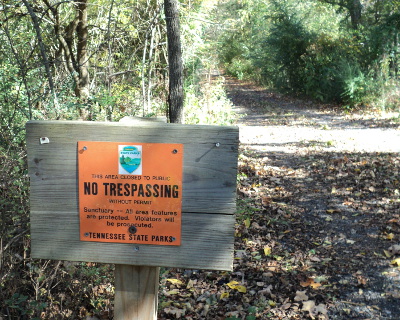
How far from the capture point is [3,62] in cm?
484

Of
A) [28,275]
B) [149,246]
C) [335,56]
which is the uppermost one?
[335,56]

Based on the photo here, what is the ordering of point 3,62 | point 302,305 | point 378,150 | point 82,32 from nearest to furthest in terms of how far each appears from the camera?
point 302,305 < point 3,62 < point 82,32 < point 378,150

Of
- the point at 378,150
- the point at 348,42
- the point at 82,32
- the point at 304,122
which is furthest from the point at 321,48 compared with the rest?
the point at 82,32

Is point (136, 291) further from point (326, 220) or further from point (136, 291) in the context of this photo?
point (326, 220)

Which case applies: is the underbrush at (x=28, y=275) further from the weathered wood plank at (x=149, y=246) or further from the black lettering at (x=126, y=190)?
the black lettering at (x=126, y=190)

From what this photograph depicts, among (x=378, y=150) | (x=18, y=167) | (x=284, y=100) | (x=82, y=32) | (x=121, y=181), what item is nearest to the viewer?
(x=121, y=181)

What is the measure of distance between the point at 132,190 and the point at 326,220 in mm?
4555

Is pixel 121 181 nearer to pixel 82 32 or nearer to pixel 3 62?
pixel 3 62

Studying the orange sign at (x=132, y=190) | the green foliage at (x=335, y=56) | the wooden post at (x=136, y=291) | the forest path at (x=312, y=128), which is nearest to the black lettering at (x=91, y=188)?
the orange sign at (x=132, y=190)

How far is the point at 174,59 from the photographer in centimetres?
650

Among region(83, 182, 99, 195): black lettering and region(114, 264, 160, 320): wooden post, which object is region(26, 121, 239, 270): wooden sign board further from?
region(114, 264, 160, 320): wooden post

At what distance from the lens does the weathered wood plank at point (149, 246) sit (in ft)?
6.67

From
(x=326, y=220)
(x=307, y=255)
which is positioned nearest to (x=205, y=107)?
(x=326, y=220)

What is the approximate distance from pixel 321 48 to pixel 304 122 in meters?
7.23
